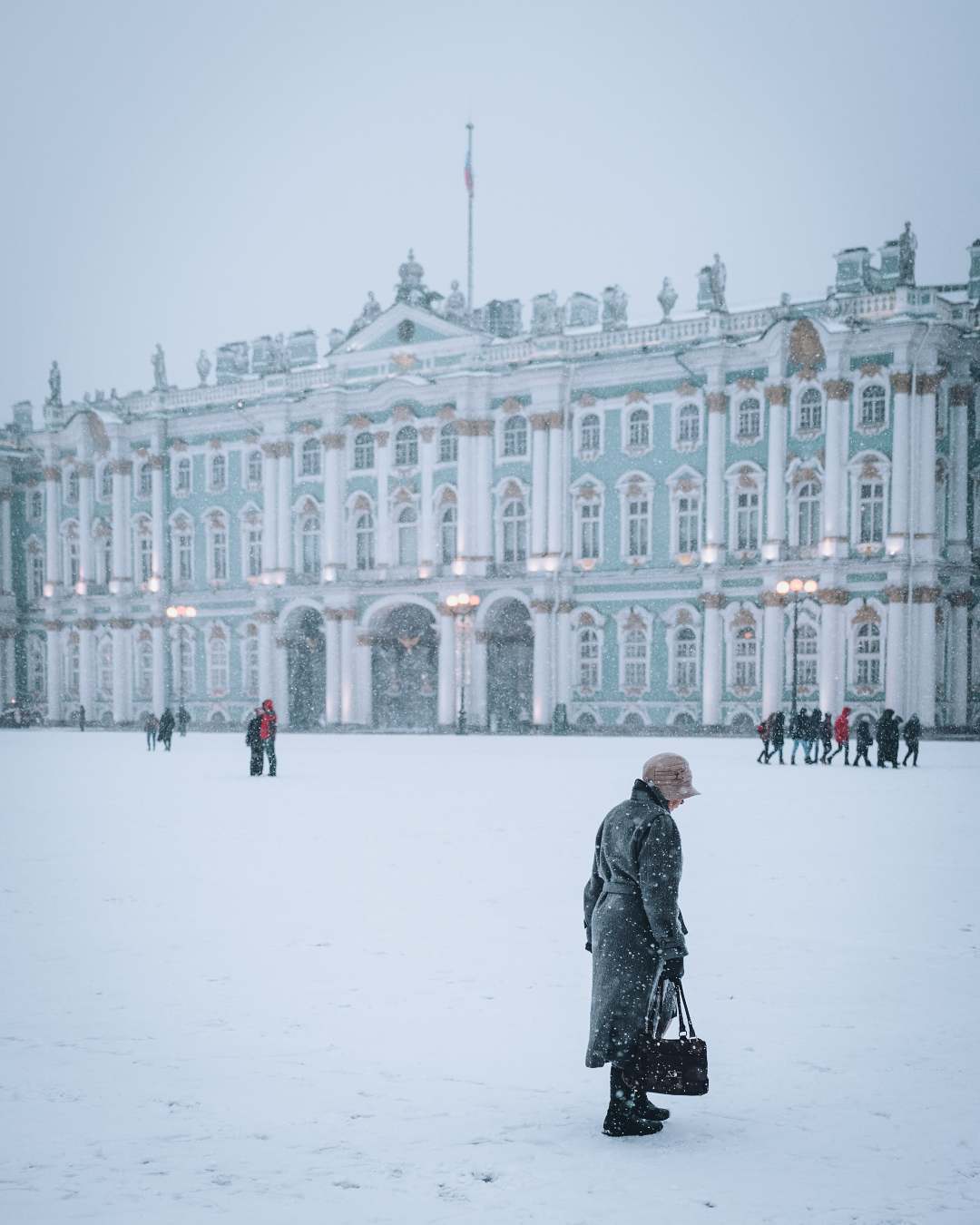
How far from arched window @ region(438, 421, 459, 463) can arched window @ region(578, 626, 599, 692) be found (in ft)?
28.3

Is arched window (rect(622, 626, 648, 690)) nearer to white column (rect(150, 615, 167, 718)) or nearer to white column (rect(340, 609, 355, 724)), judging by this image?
white column (rect(340, 609, 355, 724))

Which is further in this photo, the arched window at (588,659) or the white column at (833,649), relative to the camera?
the arched window at (588,659)

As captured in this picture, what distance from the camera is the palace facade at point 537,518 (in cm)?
4172

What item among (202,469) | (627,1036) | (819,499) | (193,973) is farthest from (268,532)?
(627,1036)

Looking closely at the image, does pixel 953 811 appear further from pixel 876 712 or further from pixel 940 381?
pixel 940 381

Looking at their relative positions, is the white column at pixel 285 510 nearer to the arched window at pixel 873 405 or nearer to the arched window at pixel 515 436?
the arched window at pixel 515 436

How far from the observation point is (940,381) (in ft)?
137

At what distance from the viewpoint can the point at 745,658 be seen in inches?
1734

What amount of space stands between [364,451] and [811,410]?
18.3 metres

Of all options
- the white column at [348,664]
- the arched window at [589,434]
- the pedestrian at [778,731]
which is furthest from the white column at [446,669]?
the pedestrian at [778,731]

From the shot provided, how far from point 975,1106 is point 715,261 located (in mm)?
41913

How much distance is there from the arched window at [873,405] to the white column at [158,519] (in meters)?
31.2

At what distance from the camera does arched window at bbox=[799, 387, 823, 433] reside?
42.9m

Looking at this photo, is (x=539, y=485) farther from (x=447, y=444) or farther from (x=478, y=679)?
(x=478, y=679)
